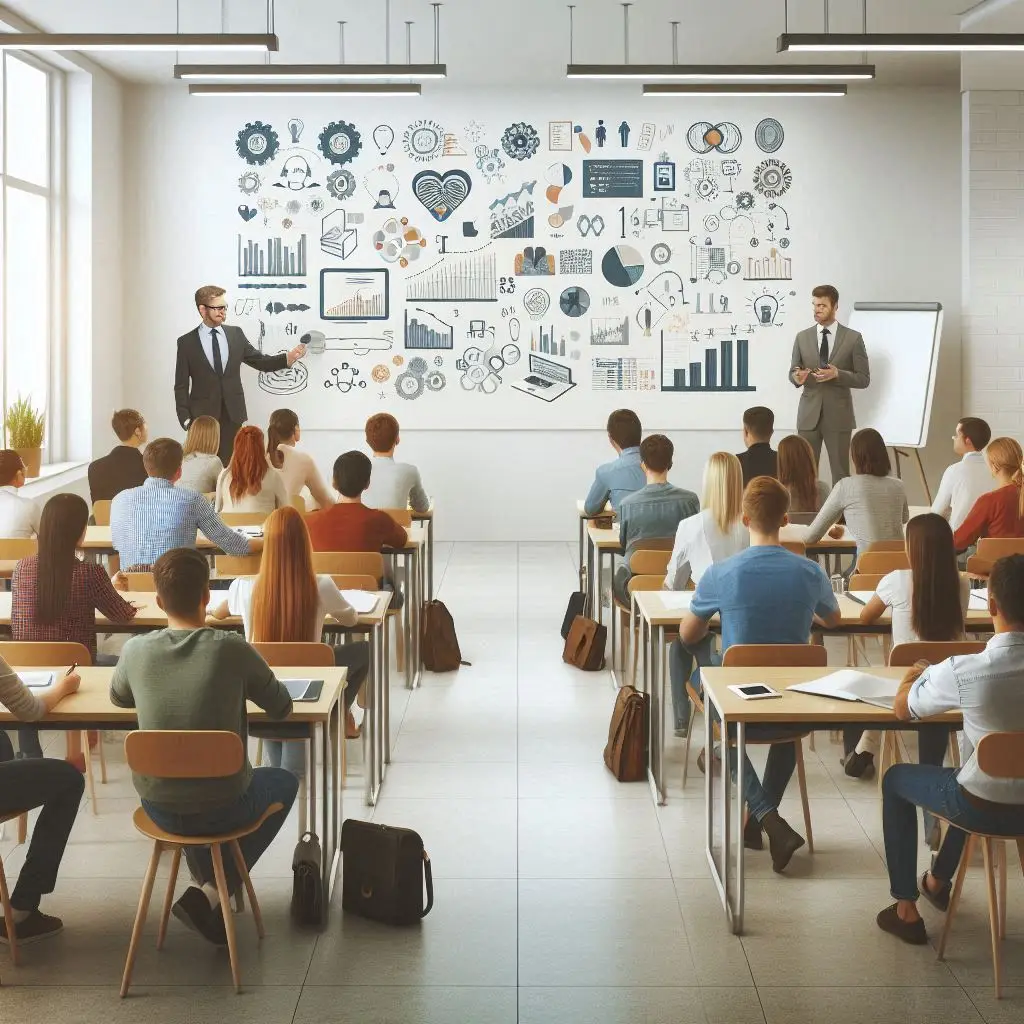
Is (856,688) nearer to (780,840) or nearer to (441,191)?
(780,840)

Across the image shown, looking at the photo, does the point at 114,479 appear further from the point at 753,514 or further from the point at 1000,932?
the point at 1000,932

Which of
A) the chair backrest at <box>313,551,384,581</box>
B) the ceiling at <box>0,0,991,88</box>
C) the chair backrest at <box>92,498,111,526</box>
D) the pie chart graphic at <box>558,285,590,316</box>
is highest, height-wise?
the ceiling at <box>0,0,991,88</box>

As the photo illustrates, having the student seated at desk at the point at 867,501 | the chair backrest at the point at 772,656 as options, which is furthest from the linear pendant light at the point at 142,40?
the chair backrest at the point at 772,656

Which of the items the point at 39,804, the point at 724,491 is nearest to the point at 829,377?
the point at 724,491

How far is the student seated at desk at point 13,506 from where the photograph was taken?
6320 mm

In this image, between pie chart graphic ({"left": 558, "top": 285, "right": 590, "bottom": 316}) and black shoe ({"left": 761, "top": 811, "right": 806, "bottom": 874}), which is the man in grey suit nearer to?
pie chart graphic ({"left": 558, "top": 285, "right": 590, "bottom": 316})

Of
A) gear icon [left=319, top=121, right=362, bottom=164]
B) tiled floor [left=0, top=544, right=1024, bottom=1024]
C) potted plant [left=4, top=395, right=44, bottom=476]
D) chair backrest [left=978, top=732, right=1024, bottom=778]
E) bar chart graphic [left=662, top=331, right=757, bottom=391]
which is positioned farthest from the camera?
bar chart graphic [left=662, top=331, right=757, bottom=391]

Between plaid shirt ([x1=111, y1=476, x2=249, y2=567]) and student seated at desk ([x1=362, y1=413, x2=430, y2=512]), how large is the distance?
1483 mm

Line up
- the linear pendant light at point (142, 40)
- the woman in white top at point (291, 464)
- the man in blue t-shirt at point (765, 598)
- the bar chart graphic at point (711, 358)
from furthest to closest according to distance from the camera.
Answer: the bar chart graphic at point (711, 358), the woman in white top at point (291, 464), the linear pendant light at point (142, 40), the man in blue t-shirt at point (765, 598)

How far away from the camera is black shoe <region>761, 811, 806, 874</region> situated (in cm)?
425

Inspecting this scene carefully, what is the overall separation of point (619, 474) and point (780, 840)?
10.3 feet

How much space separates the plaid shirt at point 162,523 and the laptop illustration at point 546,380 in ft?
17.8

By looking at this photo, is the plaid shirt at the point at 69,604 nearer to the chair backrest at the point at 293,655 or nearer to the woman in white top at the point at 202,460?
the chair backrest at the point at 293,655

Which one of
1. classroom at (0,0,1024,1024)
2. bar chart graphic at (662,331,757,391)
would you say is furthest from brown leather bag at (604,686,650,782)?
bar chart graphic at (662,331,757,391)
